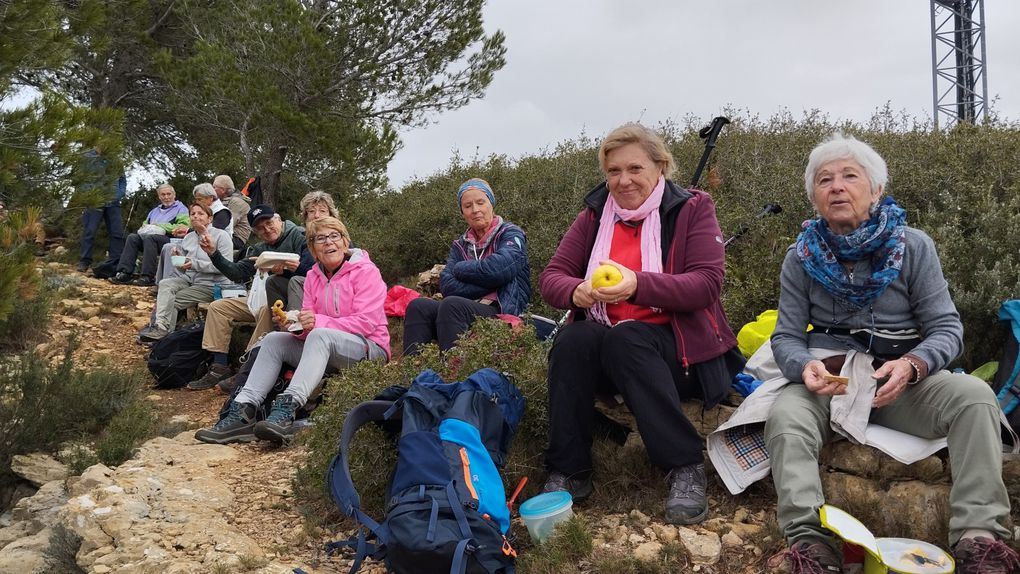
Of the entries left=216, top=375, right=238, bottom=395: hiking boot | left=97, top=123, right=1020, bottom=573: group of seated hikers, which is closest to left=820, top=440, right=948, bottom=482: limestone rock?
left=97, top=123, right=1020, bottom=573: group of seated hikers

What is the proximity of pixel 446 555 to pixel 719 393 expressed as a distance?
1.37m

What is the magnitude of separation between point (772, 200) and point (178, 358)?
5.48 metres

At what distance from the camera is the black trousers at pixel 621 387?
2.97 m

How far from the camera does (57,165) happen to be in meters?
5.90

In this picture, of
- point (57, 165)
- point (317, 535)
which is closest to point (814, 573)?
point (317, 535)

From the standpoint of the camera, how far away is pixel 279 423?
4.58 m

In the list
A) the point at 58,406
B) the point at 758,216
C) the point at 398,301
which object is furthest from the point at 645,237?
the point at 58,406

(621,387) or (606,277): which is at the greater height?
(606,277)

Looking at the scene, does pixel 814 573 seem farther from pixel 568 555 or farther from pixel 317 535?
pixel 317 535

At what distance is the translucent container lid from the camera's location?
2.93 metres

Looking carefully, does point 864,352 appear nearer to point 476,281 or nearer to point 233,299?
point 476,281

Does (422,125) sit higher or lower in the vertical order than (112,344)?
higher

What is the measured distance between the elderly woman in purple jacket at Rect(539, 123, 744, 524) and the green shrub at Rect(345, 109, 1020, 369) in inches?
34.9

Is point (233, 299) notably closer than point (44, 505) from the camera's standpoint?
No
